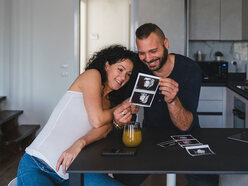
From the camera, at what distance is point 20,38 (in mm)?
4719

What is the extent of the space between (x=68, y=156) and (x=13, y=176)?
207cm

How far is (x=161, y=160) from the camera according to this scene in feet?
4.68

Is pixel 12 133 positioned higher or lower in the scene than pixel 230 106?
lower

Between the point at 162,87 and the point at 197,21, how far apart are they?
314 cm

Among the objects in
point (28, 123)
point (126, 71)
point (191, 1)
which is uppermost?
point (191, 1)

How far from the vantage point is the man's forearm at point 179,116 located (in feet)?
6.18

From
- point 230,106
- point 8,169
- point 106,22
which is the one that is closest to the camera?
point 8,169

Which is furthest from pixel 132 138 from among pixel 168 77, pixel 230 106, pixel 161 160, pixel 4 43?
pixel 4 43

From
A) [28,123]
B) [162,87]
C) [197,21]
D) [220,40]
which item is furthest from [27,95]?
[162,87]

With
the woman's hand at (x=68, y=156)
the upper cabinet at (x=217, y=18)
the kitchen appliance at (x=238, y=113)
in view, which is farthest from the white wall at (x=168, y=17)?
the woman's hand at (x=68, y=156)

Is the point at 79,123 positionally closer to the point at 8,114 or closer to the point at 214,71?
the point at 8,114

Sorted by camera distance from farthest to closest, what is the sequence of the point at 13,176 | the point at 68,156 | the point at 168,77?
the point at 13,176
the point at 168,77
the point at 68,156

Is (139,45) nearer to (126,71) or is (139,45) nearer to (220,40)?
(126,71)

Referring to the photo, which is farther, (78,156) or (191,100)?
(191,100)
